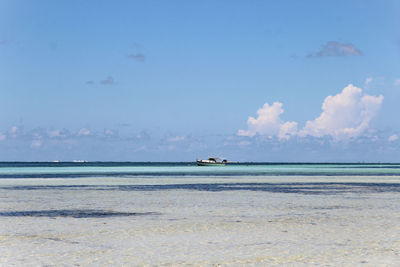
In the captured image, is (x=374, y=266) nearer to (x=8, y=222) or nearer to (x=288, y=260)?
(x=288, y=260)

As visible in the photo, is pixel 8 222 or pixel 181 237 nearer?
pixel 181 237

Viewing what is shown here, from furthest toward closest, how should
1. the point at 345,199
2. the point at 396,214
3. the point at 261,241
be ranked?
the point at 345,199 → the point at 396,214 → the point at 261,241

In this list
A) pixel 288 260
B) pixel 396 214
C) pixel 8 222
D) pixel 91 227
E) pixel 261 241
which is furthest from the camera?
pixel 396 214

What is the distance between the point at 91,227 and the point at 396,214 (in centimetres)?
1466

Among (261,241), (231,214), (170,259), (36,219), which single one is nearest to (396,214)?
(231,214)

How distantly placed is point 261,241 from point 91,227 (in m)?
7.38

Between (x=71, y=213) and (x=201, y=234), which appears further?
(x=71, y=213)

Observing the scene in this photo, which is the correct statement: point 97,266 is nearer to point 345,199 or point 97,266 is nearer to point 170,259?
point 170,259

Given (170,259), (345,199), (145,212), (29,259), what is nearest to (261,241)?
(170,259)

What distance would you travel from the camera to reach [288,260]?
15.2 meters

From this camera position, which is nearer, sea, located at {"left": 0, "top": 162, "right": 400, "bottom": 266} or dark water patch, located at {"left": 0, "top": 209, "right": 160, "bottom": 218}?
sea, located at {"left": 0, "top": 162, "right": 400, "bottom": 266}

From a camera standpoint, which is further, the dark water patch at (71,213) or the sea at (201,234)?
the dark water patch at (71,213)

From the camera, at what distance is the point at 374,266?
14.3 m

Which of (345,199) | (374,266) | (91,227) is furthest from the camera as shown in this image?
(345,199)
